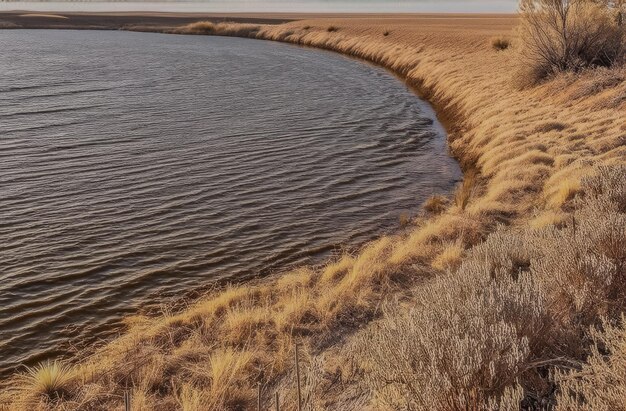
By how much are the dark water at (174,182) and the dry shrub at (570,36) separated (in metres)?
5.10

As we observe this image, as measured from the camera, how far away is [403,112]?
77.0 ft

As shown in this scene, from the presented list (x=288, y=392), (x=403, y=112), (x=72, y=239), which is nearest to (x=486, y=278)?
(x=288, y=392)

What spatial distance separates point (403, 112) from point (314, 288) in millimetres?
16356

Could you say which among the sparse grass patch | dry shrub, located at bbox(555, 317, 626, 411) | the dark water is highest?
dry shrub, located at bbox(555, 317, 626, 411)

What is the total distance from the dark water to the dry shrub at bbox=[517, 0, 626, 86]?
5.10 m

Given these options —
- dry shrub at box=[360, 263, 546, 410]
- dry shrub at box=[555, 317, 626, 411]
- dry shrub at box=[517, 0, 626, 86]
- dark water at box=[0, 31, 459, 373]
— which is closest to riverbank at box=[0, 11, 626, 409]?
dry shrub at box=[360, 263, 546, 410]

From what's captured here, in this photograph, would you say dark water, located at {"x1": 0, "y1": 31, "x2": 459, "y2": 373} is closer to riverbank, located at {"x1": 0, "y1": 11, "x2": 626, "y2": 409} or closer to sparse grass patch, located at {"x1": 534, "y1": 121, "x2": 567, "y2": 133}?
riverbank, located at {"x1": 0, "y1": 11, "x2": 626, "y2": 409}

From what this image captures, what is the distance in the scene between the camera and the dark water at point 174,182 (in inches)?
360

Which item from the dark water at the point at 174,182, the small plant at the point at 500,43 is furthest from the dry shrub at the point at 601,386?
the small plant at the point at 500,43

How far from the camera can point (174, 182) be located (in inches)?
543

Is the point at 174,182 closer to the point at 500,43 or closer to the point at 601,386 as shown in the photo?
the point at 601,386

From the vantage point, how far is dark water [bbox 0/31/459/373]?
9.13m

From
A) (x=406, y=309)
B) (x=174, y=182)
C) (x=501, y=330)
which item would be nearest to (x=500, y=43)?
(x=174, y=182)

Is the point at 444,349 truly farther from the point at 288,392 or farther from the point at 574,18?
the point at 574,18
